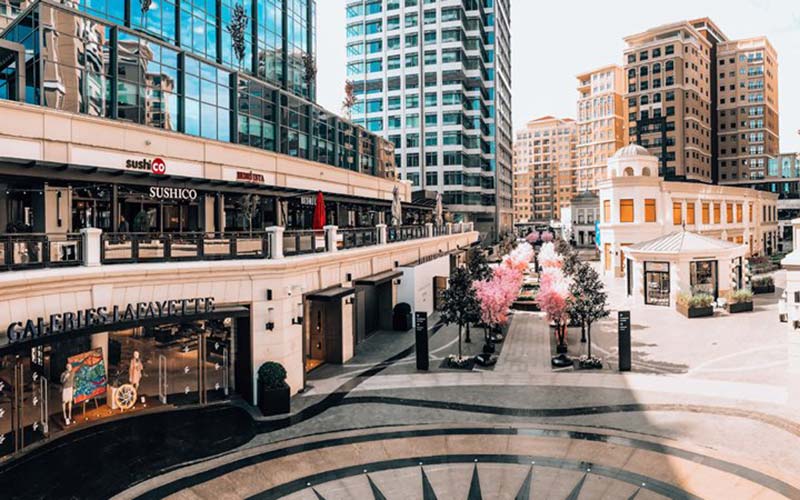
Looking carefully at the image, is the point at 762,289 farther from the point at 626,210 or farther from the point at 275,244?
the point at 275,244

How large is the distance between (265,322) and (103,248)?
5292 mm

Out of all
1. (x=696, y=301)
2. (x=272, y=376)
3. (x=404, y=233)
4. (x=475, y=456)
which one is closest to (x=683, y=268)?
(x=696, y=301)

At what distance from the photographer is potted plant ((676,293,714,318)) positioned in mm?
31031

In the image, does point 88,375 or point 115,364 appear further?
point 115,364

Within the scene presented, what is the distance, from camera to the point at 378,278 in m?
25.3

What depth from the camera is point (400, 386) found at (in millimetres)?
18938

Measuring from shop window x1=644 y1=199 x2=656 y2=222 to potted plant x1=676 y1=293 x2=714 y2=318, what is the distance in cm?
1702

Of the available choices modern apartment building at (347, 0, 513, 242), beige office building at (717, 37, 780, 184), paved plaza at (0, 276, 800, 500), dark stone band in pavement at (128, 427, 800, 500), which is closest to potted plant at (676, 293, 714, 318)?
paved plaza at (0, 276, 800, 500)

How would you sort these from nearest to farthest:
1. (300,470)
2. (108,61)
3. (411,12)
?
1. (300,470)
2. (108,61)
3. (411,12)

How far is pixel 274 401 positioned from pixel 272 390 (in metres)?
0.34

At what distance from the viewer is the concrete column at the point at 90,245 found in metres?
13.6

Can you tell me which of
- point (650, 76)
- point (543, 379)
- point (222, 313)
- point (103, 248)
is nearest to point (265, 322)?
point (222, 313)

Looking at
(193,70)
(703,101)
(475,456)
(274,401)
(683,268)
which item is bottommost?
(475,456)

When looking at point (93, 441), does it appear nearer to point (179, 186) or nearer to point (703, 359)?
point (179, 186)
